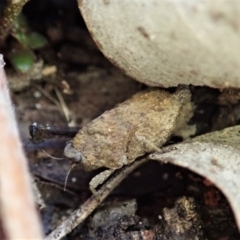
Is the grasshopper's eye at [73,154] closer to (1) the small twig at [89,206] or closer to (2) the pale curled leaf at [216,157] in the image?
(1) the small twig at [89,206]

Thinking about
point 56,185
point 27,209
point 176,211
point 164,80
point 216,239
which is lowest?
point 216,239

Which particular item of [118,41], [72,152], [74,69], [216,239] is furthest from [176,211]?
[74,69]

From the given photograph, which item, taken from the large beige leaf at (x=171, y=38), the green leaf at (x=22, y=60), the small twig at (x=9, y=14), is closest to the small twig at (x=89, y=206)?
the large beige leaf at (x=171, y=38)

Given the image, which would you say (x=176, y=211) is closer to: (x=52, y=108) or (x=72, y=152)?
(x=72, y=152)

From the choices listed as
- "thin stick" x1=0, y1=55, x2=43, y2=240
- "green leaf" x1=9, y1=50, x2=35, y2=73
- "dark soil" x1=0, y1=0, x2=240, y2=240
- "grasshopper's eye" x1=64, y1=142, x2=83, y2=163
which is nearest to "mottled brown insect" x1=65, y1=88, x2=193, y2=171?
"grasshopper's eye" x1=64, y1=142, x2=83, y2=163

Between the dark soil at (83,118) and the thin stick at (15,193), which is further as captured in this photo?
the dark soil at (83,118)
